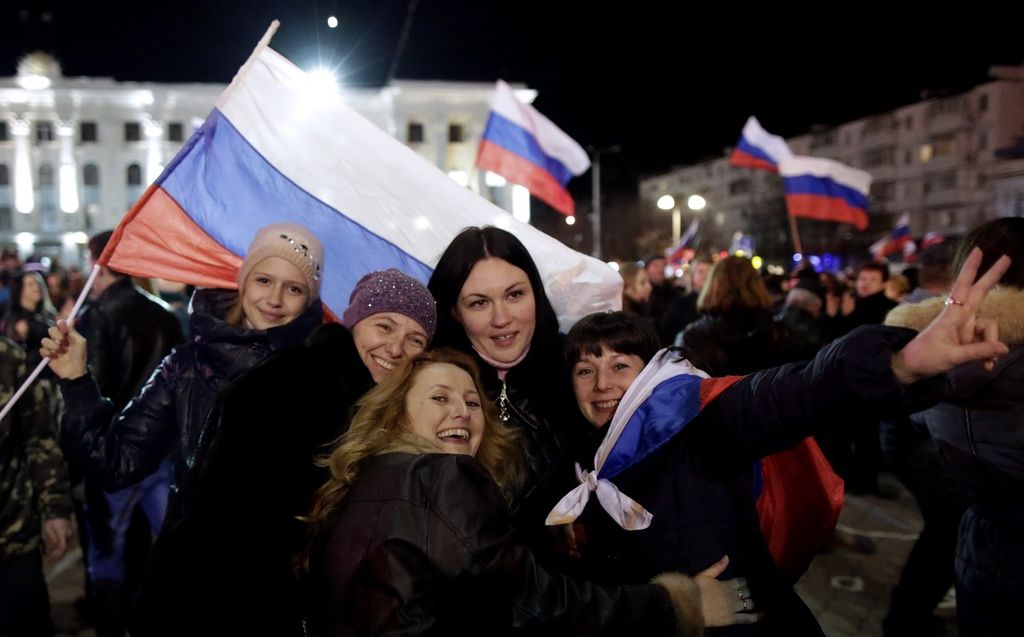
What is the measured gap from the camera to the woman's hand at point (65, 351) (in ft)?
9.21

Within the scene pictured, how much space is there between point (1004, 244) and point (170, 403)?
319 centimetres

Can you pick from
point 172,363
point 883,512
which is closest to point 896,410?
point 172,363

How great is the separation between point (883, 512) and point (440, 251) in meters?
5.35

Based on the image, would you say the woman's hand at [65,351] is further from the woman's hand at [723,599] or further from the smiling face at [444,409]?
the woman's hand at [723,599]

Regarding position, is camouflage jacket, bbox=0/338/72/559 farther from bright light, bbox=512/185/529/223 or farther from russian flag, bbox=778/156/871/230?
bright light, bbox=512/185/529/223

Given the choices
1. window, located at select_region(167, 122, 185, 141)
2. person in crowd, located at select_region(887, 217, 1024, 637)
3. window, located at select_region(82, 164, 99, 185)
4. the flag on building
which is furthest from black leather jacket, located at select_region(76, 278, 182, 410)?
window, located at select_region(82, 164, 99, 185)

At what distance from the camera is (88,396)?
291cm

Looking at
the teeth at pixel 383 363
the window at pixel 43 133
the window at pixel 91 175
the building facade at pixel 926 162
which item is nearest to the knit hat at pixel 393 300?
the teeth at pixel 383 363

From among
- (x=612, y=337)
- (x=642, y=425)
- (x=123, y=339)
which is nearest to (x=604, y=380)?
(x=612, y=337)

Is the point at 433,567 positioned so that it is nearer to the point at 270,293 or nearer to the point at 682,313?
the point at 270,293

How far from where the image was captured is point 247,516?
1.66m

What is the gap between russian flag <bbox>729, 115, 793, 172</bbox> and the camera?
12.2 metres

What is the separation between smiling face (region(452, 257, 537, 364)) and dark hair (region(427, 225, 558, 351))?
3 centimetres

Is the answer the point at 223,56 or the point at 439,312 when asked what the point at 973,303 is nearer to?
the point at 439,312
